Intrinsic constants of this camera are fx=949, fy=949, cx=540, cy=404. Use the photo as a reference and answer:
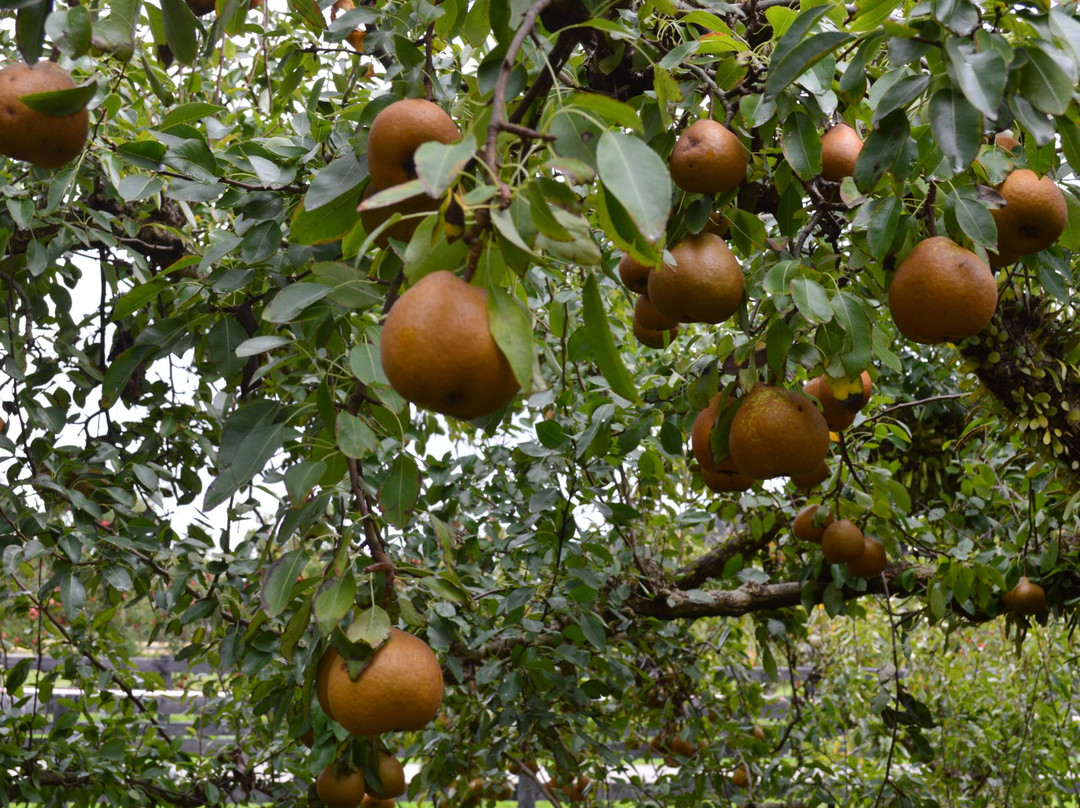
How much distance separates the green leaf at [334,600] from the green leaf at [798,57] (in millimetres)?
759

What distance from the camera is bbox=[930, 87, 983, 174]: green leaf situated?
993mm

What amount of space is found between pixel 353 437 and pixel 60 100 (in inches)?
19.7

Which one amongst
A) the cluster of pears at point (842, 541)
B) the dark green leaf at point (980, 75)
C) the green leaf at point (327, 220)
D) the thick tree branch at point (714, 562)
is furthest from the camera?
the thick tree branch at point (714, 562)

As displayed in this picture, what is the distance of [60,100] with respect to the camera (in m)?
1.07

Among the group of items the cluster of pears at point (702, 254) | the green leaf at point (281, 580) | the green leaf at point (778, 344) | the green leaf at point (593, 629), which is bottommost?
the green leaf at point (593, 629)

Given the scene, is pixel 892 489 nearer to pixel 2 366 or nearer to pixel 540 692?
pixel 540 692

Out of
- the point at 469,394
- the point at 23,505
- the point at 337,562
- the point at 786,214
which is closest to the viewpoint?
the point at 469,394

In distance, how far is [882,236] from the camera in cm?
129

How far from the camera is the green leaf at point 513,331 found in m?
0.77

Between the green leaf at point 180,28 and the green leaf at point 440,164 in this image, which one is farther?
the green leaf at point 180,28

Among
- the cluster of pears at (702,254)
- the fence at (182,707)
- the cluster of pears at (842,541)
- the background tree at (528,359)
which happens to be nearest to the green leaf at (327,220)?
the background tree at (528,359)

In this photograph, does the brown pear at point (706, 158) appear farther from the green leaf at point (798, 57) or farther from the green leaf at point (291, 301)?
the green leaf at point (291, 301)

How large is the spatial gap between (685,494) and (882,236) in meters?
2.91

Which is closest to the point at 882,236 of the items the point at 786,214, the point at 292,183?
the point at 786,214
